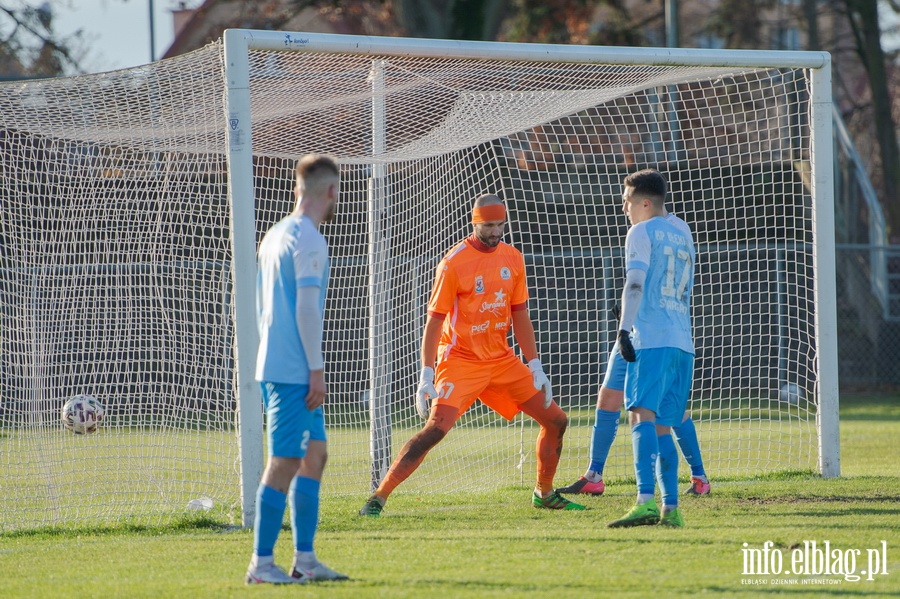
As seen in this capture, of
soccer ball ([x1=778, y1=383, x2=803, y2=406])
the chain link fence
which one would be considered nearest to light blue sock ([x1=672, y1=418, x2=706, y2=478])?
soccer ball ([x1=778, y1=383, x2=803, y2=406])

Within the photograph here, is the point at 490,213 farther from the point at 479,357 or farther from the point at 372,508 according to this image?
the point at 372,508

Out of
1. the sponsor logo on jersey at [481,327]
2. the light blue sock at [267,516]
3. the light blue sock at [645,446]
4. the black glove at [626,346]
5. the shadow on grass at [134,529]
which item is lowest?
the shadow on grass at [134,529]

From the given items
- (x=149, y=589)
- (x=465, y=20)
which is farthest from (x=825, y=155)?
(x=465, y=20)

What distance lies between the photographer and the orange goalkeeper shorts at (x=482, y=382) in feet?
22.0

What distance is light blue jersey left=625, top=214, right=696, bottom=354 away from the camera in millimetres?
5777

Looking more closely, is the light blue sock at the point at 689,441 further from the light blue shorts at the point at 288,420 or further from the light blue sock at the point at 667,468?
the light blue shorts at the point at 288,420

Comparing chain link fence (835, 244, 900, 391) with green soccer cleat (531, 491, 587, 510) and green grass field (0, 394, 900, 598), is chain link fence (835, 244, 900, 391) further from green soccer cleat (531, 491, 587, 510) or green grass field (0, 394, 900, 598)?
green soccer cleat (531, 491, 587, 510)

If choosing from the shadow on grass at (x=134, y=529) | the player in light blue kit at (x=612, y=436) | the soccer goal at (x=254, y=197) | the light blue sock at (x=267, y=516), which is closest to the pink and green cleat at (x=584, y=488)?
the player in light blue kit at (x=612, y=436)

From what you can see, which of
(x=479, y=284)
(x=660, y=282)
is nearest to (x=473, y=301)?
(x=479, y=284)

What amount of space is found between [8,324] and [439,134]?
417 cm

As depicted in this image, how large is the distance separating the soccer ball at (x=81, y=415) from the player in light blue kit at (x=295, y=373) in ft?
11.7

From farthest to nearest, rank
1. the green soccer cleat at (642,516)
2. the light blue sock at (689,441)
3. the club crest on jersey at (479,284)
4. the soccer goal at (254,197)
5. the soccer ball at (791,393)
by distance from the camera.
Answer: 1. the soccer ball at (791,393)
2. the light blue sock at (689,441)
3. the soccer goal at (254,197)
4. the club crest on jersey at (479,284)
5. the green soccer cleat at (642,516)

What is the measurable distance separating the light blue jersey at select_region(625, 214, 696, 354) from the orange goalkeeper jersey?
1214mm

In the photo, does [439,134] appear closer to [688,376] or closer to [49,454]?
[688,376]
